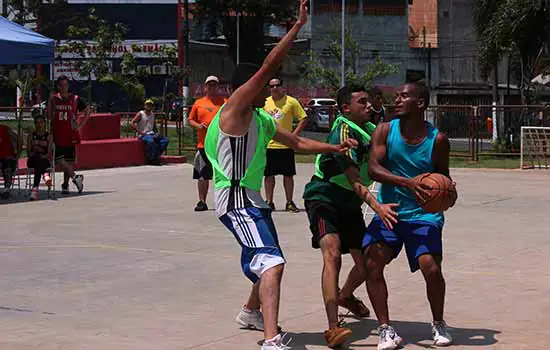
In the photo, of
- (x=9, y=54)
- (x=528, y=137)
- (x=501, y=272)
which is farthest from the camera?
(x=528, y=137)

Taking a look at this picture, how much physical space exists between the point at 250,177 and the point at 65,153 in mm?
11156

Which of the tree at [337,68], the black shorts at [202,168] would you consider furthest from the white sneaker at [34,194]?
the tree at [337,68]

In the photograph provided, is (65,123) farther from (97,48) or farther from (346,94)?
(97,48)

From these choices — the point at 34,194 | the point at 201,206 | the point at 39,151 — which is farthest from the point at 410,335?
the point at 39,151

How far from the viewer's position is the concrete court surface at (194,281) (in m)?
7.63

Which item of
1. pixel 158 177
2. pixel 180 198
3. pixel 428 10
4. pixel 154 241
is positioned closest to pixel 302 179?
pixel 158 177

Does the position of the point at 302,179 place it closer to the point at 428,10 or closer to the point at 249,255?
the point at 249,255

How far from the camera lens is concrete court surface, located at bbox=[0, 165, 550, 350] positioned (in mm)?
7629

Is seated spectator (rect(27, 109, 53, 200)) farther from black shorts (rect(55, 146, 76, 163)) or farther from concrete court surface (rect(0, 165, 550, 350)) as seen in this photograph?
concrete court surface (rect(0, 165, 550, 350))

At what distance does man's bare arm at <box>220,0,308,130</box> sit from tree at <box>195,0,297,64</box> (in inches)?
1690

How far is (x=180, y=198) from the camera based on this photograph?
56.9ft

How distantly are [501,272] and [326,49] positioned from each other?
5514 centimetres

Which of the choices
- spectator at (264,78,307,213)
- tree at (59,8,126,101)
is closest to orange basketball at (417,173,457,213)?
spectator at (264,78,307,213)

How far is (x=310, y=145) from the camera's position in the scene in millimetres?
7305
